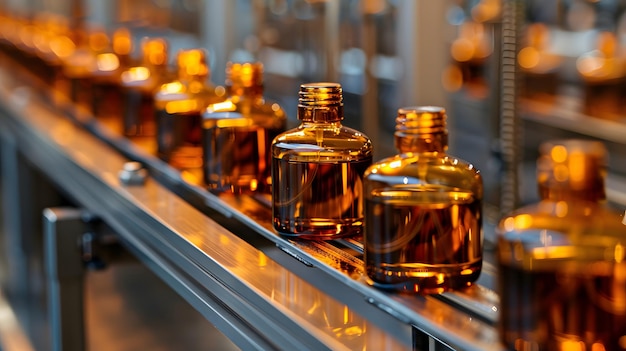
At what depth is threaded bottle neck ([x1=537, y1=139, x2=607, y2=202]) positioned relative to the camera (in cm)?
68

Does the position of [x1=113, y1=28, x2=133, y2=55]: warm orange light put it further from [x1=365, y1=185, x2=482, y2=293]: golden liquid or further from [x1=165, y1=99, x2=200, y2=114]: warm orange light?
[x1=365, y1=185, x2=482, y2=293]: golden liquid

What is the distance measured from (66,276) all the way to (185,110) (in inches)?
15.6

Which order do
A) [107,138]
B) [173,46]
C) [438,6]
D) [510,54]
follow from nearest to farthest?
1. [107,138]
2. [510,54]
3. [438,6]
4. [173,46]

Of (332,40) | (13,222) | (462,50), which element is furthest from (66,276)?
(332,40)

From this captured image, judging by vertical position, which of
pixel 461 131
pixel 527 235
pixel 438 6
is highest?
pixel 438 6

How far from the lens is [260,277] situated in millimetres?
1001

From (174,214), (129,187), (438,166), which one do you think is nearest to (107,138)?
(129,187)

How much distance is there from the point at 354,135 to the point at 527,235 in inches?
14.9

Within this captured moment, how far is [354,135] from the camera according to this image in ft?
3.39

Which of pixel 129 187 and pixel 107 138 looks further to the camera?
pixel 107 138

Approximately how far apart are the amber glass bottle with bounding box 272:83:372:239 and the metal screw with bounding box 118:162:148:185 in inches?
22.2

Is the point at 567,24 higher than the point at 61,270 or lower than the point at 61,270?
higher

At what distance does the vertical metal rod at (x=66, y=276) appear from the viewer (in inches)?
66.2

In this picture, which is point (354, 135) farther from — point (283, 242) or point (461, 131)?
point (461, 131)
